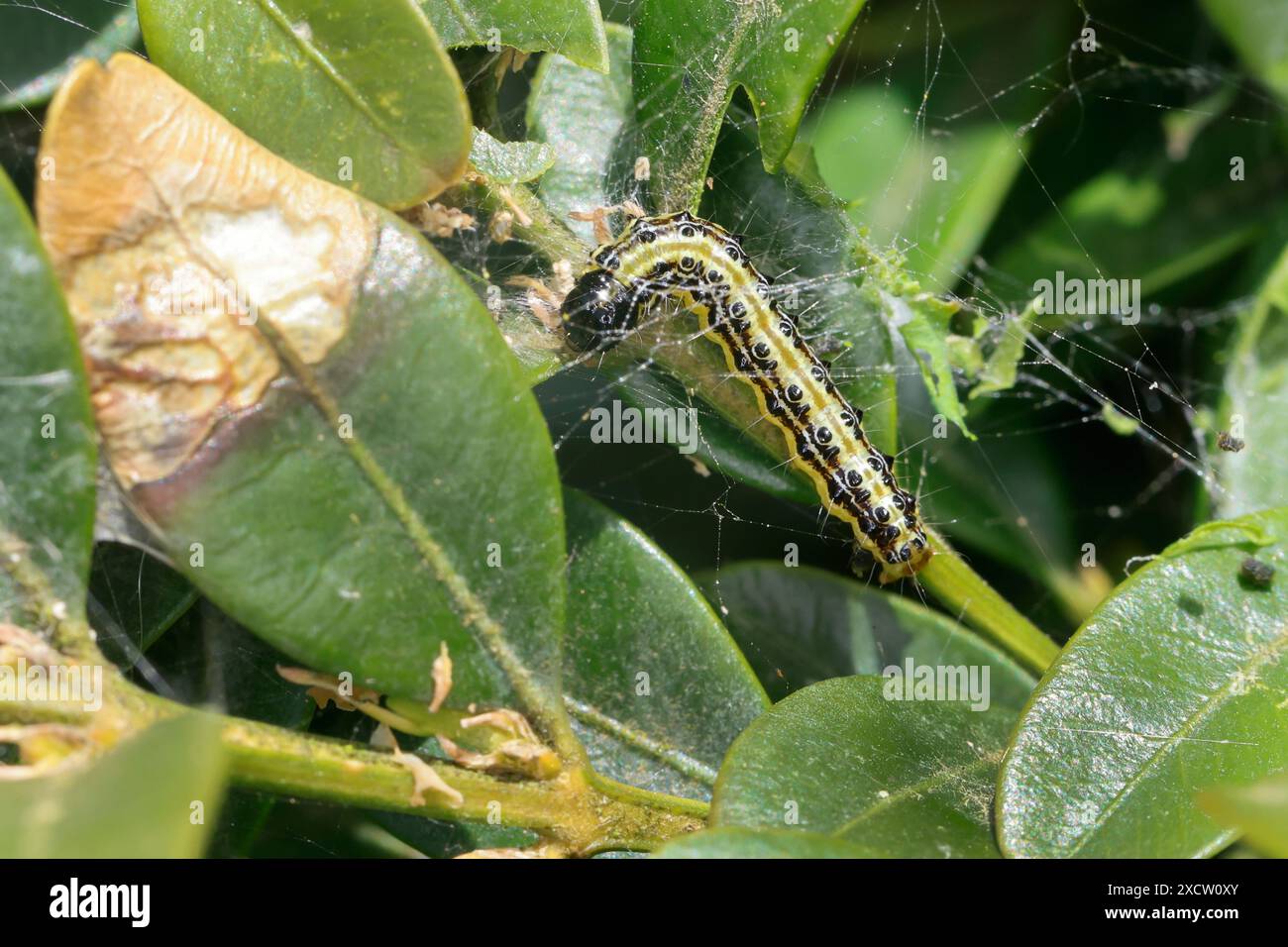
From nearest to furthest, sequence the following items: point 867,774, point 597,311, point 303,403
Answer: point 303,403 < point 867,774 < point 597,311

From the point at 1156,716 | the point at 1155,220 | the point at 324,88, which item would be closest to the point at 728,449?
the point at 1156,716

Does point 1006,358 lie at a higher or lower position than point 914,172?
lower

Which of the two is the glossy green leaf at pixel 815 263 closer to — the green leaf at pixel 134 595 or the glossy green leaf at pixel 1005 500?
the glossy green leaf at pixel 1005 500

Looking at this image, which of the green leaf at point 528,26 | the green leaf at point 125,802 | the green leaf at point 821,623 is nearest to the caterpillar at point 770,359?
the green leaf at point 821,623

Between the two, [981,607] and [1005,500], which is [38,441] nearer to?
[981,607]

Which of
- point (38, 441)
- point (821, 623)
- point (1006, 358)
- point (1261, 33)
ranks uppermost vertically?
Result: point (1261, 33)

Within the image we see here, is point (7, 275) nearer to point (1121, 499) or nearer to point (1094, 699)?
point (1094, 699)
